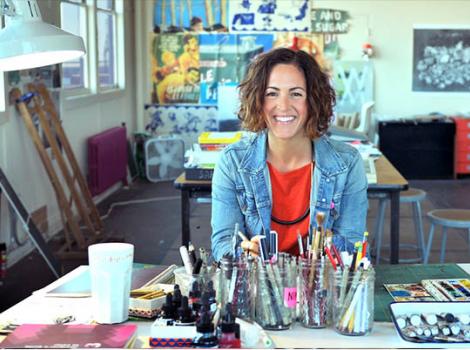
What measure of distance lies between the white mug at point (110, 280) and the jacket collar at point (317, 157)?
2.28 ft

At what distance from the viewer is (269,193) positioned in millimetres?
2293

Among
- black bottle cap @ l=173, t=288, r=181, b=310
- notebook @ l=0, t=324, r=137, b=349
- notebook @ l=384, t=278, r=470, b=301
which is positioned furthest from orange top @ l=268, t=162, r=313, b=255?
notebook @ l=0, t=324, r=137, b=349

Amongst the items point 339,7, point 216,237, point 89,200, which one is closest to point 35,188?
point 89,200

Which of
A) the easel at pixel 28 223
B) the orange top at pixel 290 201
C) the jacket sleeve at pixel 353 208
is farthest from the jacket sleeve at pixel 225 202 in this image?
the easel at pixel 28 223

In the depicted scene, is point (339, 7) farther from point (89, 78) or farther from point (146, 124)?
point (89, 78)

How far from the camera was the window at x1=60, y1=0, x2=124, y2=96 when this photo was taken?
6.66 meters

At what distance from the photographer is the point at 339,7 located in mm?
8969

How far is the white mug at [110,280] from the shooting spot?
166 centimetres

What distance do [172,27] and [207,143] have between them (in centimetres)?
535

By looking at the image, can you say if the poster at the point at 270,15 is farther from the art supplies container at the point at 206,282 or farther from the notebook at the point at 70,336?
the notebook at the point at 70,336

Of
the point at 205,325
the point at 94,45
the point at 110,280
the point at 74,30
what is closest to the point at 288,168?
the point at 110,280

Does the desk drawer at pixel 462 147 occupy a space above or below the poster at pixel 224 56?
below

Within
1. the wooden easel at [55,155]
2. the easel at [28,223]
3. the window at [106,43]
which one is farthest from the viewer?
the window at [106,43]

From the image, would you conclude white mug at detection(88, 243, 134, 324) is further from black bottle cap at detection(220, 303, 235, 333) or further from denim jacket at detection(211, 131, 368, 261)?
denim jacket at detection(211, 131, 368, 261)
